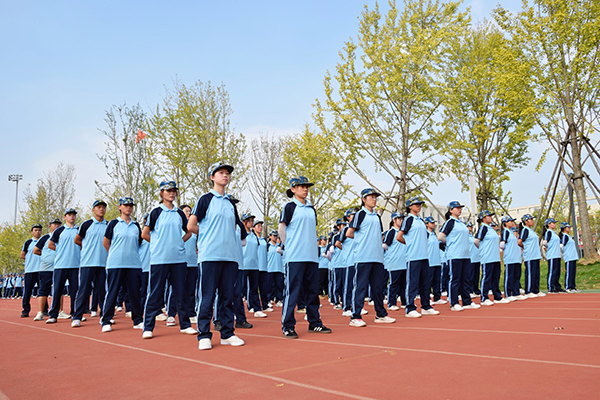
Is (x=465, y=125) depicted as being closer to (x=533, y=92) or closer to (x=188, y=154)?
→ (x=533, y=92)

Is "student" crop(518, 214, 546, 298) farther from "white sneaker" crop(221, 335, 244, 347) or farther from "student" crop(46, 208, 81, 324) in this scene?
"student" crop(46, 208, 81, 324)

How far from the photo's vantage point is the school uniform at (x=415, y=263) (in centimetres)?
891

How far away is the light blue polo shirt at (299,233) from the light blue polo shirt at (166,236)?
159cm

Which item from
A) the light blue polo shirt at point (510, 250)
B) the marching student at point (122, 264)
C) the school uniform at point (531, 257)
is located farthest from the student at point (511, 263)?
the marching student at point (122, 264)

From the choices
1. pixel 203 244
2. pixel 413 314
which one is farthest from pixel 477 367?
pixel 413 314

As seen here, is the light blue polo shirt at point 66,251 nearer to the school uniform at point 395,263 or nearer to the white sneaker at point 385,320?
the white sneaker at point 385,320

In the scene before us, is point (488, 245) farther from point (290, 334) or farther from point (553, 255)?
point (290, 334)

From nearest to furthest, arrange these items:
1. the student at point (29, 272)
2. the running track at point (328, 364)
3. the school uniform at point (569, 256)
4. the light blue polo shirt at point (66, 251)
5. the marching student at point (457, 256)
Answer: the running track at point (328, 364) < the light blue polo shirt at point (66, 251) < the marching student at point (457, 256) < the student at point (29, 272) < the school uniform at point (569, 256)

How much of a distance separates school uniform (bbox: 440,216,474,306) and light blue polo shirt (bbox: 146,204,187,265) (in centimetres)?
588

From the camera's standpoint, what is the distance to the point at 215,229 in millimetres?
5762

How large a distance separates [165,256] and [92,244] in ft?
9.34

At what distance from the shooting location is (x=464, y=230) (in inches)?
397

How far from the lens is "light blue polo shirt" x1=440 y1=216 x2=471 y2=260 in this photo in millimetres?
9969

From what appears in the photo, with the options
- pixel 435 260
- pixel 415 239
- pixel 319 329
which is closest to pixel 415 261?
pixel 415 239
